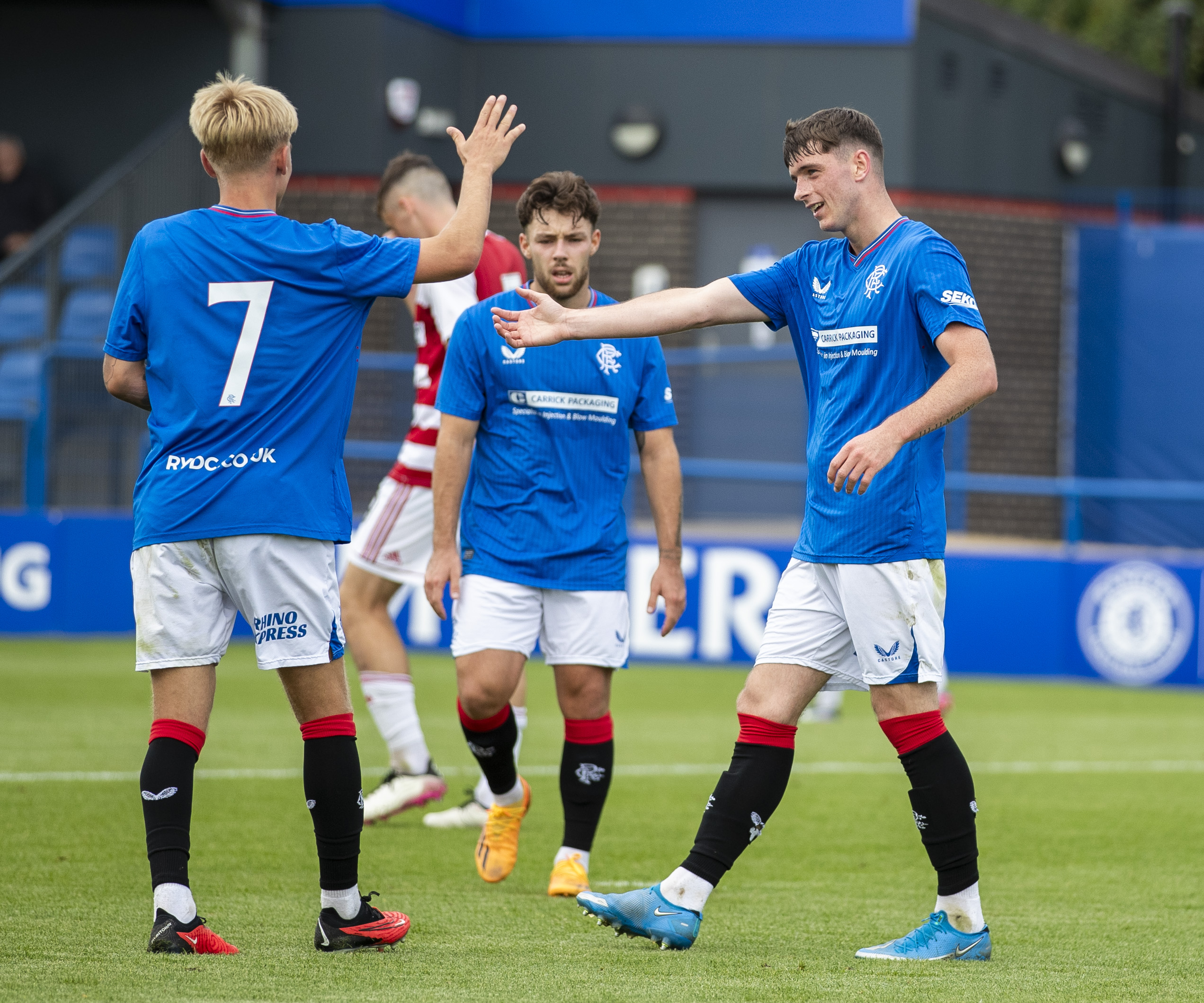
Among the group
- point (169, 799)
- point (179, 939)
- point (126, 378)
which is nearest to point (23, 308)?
point (126, 378)

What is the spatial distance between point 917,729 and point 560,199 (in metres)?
1.98

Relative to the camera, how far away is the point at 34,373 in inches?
543

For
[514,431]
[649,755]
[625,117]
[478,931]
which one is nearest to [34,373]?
[625,117]

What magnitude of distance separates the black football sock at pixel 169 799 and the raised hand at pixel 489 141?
5.24ft

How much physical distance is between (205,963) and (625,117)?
13866 mm

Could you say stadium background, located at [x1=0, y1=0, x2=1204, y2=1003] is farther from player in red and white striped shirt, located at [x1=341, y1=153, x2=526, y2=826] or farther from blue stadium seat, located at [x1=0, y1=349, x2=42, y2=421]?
player in red and white striped shirt, located at [x1=341, y1=153, x2=526, y2=826]

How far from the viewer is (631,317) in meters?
4.46

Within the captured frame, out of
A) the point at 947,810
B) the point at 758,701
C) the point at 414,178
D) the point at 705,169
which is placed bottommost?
the point at 947,810

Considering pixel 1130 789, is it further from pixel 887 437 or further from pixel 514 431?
pixel 887 437

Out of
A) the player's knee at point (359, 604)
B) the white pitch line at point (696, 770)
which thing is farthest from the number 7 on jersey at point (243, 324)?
the white pitch line at point (696, 770)

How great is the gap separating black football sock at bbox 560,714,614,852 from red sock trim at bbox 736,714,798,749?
971 mm

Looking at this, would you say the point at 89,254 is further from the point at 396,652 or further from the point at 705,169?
the point at 396,652

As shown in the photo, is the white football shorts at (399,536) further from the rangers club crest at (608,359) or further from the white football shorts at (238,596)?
the white football shorts at (238,596)

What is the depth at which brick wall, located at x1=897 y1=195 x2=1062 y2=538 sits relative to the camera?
16.9 meters
